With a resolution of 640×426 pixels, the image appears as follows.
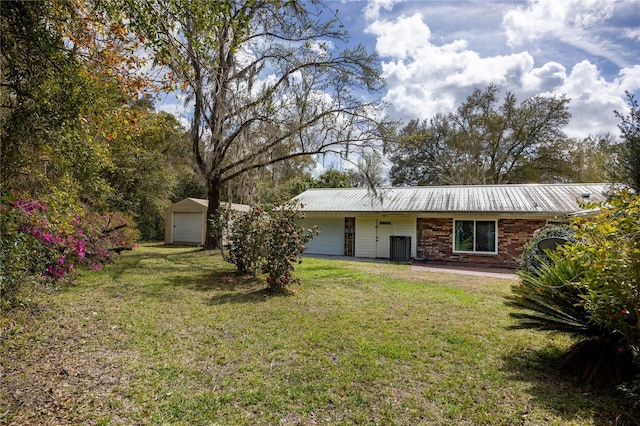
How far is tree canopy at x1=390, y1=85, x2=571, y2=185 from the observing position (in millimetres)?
22172

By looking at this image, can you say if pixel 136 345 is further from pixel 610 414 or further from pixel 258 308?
pixel 610 414

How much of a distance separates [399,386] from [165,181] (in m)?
17.5

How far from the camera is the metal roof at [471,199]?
11.9 metres

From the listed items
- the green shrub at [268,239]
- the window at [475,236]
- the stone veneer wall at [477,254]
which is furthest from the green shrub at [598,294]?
the window at [475,236]

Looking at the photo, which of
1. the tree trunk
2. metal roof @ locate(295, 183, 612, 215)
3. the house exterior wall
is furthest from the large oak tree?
the house exterior wall

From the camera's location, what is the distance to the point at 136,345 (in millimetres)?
3818

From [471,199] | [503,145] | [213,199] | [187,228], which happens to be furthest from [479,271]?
[503,145]

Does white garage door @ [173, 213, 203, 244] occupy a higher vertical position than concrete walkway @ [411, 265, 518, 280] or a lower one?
higher

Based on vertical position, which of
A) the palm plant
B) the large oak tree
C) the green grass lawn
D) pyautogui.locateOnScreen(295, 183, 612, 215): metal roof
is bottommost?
the green grass lawn

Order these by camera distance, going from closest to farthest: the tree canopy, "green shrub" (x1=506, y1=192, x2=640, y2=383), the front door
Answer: "green shrub" (x1=506, y1=192, x2=640, y2=383) → the front door → the tree canopy

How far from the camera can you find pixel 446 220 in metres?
13.0

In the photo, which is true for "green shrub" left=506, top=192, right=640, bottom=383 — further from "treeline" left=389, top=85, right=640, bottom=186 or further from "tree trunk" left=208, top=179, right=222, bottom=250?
"treeline" left=389, top=85, right=640, bottom=186

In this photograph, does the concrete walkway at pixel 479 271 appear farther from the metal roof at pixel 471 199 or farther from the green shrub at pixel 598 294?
the green shrub at pixel 598 294

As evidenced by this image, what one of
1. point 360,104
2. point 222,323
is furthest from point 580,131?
point 222,323
